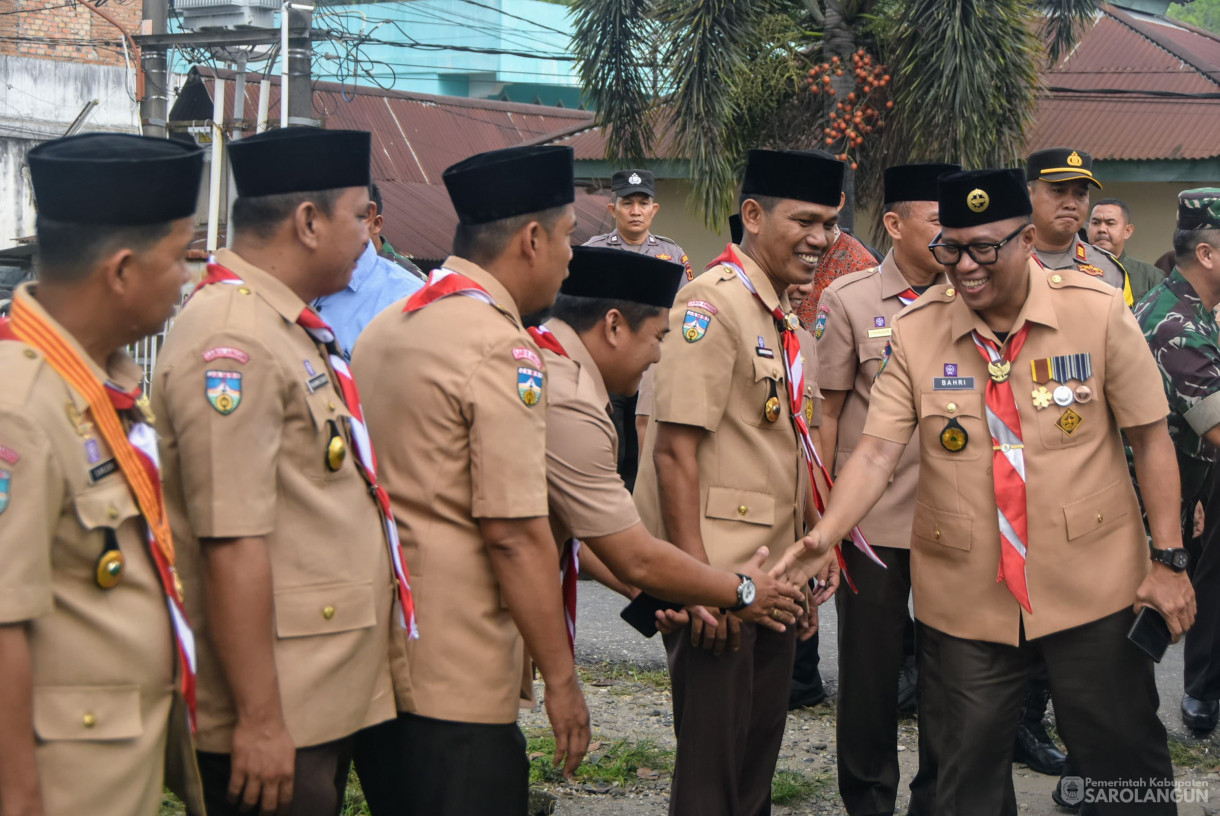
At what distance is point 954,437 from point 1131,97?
464 inches

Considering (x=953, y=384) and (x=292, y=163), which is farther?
(x=953, y=384)

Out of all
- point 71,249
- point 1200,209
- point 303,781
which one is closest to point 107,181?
point 71,249

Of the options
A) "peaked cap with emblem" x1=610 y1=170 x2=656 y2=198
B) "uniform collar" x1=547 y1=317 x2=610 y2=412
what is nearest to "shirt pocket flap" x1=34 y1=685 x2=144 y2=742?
"uniform collar" x1=547 y1=317 x2=610 y2=412

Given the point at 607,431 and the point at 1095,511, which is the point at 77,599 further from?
the point at 1095,511

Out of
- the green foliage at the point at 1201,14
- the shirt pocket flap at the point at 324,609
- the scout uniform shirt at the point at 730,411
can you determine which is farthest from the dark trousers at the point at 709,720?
the green foliage at the point at 1201,14

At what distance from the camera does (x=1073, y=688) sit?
11.8 ft

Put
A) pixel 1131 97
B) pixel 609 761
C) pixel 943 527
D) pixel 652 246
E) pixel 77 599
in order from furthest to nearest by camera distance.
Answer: pixel 1131 97 → pixel 652 246 → pixel 609 761 → pixel 943 527 → pixel 77 599

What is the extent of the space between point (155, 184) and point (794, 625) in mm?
2400

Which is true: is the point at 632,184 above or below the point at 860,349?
above

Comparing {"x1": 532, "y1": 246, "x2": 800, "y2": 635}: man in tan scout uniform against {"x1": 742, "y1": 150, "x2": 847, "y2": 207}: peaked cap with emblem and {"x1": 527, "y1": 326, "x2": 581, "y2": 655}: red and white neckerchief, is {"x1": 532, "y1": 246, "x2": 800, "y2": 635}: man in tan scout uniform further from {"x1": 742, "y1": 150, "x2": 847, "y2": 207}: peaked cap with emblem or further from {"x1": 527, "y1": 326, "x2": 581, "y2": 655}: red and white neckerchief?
Result: {"x1": 742, "y1": 150, "x2": 847, "y2": 207}: peaked cap with emblem

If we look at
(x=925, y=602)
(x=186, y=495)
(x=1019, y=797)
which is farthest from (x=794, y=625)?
(x=186, y=495)

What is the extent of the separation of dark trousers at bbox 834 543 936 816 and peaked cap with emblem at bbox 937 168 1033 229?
144cm

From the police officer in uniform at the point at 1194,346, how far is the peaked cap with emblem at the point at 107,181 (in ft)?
11.0

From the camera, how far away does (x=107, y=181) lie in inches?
87.9
